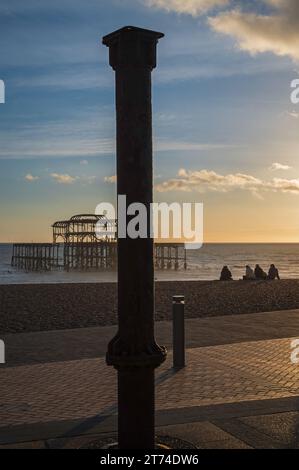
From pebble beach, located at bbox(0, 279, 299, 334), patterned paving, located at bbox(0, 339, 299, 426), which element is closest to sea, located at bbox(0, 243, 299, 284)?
pebble beach, located at bbox(0, 279, 299, 334)

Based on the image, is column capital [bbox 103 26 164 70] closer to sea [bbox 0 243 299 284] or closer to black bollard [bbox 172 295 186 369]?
black bollard [bbox 172 295 186 369]

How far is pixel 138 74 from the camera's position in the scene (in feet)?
12.4

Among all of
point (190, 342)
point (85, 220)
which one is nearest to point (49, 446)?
point (190, 342)

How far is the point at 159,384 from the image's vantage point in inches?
270

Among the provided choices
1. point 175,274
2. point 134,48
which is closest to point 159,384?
point 134,48

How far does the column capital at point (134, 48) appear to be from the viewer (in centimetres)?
381

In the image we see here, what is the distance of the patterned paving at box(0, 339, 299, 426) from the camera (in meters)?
5.86

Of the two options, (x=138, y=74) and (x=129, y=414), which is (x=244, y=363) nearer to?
(x=129, y=414)

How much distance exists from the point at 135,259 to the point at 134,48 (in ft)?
4.61

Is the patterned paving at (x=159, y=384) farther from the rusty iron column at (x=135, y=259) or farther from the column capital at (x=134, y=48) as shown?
the column capital at (x=134, y=48)

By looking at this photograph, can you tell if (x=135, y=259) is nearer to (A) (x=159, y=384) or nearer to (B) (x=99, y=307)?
(A) (x=159, y=384)
